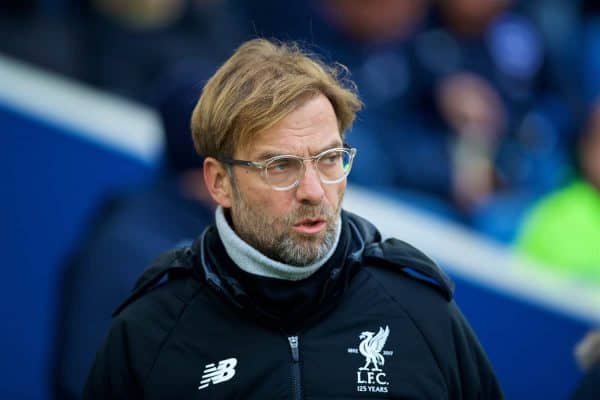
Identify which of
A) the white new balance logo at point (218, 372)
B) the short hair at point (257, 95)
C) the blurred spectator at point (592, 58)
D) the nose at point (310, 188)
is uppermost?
the blurred spectator at point (592, 58)

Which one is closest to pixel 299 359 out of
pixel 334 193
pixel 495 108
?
pixel 334 193

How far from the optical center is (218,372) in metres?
2.32

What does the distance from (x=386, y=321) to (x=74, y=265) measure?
1620mm

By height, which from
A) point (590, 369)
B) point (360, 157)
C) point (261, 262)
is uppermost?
point (360, 157)

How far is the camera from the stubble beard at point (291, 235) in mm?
2293

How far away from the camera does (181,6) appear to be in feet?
19.9

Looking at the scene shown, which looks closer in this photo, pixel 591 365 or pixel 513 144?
pixel 591 365

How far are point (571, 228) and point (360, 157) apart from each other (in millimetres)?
1151

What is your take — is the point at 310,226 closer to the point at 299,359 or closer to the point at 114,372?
the point at 299,359

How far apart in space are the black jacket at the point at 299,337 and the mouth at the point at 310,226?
0.11 meters

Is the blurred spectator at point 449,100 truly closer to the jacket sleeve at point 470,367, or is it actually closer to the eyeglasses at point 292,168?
the jacket sleeve at point 470,367

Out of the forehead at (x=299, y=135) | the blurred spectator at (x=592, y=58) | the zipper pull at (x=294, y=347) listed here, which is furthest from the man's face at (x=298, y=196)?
the blurred spectator at (x=592, y=58)

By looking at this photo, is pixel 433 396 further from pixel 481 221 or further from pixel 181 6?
pixel 181 6

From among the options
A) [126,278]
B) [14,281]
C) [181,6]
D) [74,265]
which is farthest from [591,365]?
[181,6]
